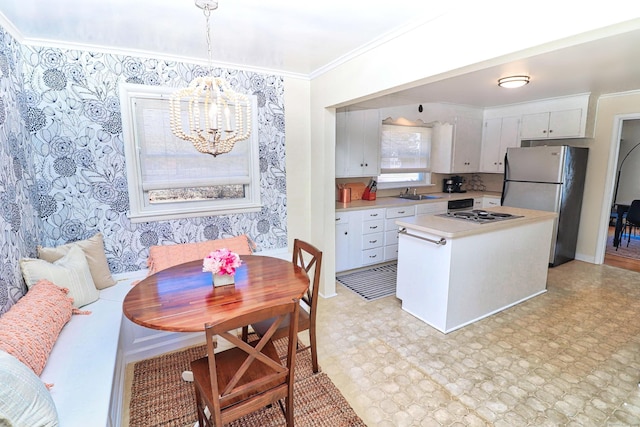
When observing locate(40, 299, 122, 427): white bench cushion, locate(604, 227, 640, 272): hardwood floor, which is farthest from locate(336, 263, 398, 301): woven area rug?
locate(604, 227, 640, 272): hardwood floor

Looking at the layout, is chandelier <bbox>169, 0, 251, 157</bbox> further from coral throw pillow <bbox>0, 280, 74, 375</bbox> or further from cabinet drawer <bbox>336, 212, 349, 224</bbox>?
cabinet drawer <bbox>336, 212, 349, 224</bbox>

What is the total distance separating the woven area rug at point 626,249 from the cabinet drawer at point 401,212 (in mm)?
3459

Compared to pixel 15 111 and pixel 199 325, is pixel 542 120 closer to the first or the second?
pixel 199 325

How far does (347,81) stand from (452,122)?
9.73ft

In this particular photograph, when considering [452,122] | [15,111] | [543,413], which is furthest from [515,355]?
[15,111]

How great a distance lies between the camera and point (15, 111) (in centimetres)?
219

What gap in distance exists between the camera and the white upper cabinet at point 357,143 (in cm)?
411

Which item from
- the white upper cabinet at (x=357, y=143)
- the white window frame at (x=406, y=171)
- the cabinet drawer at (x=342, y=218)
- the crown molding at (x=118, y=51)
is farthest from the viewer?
the white window frame at (x=406, y=171)

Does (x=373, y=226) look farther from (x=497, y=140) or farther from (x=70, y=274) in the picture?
(x=70, y=274)

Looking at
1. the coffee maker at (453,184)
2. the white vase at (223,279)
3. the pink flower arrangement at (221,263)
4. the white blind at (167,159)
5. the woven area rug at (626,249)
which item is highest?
the white blind at (167,159)

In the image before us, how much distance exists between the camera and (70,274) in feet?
7.30

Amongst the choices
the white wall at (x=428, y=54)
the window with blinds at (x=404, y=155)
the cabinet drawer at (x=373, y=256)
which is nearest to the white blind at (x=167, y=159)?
the white wall at (x=428, y=54)

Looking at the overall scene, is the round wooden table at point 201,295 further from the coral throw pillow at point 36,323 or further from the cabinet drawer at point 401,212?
the cabinet drawer at point 401,212

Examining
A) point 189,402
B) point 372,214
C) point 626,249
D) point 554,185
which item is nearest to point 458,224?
point 372,214
